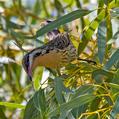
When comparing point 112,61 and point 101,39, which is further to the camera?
point 101,39

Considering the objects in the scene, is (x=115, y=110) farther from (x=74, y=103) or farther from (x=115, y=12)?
(x=115, y=12)

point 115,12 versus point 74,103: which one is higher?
point 115,12

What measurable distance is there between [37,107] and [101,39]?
11.6 inches

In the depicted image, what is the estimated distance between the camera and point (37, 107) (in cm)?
155

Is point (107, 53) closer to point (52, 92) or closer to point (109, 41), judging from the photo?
point (109, 41)

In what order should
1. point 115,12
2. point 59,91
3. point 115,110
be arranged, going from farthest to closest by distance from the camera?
point 115,12 → point 59,91 → point 115,110

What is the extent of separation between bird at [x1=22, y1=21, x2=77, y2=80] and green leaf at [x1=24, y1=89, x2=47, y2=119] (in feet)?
0.20

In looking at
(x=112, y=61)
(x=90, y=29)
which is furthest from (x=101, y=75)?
(x=90, y=29)

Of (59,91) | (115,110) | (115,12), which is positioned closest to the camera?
(115,110)

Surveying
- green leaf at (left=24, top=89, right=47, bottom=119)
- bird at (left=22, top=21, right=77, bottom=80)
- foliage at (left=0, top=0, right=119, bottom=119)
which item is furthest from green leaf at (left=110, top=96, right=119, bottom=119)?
bird at (left=22, top=21, right=77, bottom=80)

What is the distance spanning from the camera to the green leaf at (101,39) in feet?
5.37

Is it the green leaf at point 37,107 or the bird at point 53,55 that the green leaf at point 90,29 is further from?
the green leaf at point 37,107

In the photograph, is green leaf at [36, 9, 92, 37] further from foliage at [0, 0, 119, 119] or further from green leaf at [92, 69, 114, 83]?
green leaf at [92, 69, 114, 83]

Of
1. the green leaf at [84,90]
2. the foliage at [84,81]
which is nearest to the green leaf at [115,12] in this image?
the foliage at [84,81]
